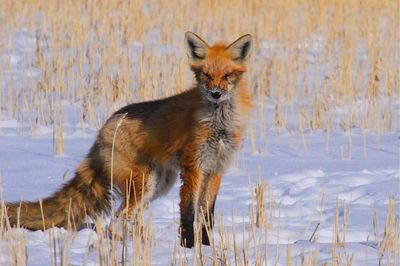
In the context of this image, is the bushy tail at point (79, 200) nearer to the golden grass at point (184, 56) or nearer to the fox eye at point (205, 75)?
the fox eye at point (205, 75)

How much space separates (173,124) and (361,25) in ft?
31.3

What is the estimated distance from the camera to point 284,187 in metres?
6.40

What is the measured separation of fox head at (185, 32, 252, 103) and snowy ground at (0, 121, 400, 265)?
86cm

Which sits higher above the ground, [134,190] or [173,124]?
[173,124]

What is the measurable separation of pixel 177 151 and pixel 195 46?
30.5 inches

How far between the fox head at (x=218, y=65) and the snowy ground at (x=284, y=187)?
862mm

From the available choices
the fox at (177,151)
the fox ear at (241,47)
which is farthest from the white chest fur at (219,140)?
the fox ear at (241,47)

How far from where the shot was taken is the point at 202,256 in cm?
378

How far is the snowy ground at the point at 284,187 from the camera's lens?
14.4 ft

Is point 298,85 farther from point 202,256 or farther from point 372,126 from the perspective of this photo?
point 202,256

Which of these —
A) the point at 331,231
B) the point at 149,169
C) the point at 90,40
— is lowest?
the point at 331,231

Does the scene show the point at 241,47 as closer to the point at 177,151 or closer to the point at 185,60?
the point at 177,151

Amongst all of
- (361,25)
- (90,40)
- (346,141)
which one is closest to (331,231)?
(346,141)

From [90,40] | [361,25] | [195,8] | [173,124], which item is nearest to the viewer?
[173,124]
